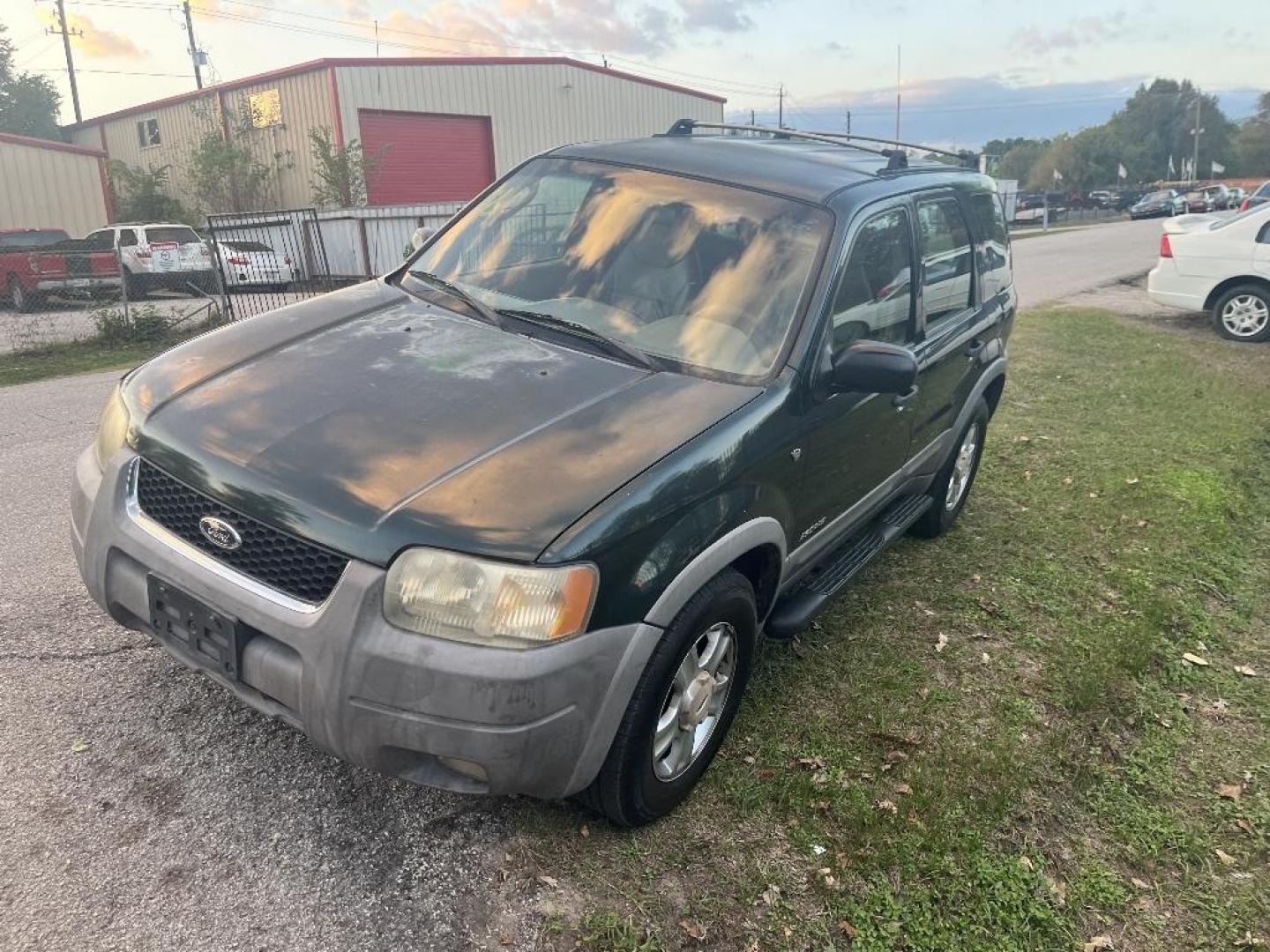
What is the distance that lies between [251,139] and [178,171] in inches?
200

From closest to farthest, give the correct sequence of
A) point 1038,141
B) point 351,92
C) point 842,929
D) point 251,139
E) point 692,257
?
point 842,929 < point 692,257 < point 351,92 < point 251,139 < point 1038,141

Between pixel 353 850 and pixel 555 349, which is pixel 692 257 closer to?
pixel 555 349

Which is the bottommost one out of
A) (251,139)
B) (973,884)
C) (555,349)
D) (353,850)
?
(973,884)

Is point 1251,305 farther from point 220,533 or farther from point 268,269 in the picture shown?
point 268,269

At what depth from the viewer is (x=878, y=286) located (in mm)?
3639

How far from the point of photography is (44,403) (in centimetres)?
805

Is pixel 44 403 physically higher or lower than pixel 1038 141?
lower

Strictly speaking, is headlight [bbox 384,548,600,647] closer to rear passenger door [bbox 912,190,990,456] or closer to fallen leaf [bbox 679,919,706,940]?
fallen leaf [bbox 679,919,706,940]

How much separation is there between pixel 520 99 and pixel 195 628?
92.9ft

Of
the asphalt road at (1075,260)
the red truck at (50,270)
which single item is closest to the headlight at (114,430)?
the red truck at (50,270)

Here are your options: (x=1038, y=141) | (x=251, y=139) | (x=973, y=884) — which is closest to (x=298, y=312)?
(x=973, y=884)

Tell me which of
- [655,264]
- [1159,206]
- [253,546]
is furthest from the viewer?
[1159,206]

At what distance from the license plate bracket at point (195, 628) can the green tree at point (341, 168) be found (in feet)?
79.2

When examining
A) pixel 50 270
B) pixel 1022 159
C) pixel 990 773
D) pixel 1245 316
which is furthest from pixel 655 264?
pixel 1022 159
